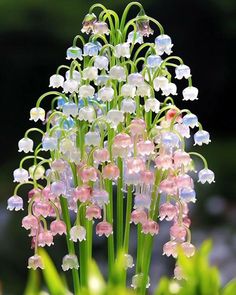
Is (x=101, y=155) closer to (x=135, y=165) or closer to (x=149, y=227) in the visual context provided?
(x=135, y=165)

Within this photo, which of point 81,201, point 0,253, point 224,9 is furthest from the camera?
point 224,9

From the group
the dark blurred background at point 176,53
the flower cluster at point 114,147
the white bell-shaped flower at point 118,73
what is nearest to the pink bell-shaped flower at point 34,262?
the flower cluster at point 114,147

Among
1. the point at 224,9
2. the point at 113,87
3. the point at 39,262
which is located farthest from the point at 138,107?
the point at 224,9

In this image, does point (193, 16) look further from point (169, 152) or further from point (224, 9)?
point (169, 152)

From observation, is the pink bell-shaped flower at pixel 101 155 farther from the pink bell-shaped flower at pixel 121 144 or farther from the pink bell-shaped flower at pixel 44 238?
the pink bell-shaped flower at pixel 44 238

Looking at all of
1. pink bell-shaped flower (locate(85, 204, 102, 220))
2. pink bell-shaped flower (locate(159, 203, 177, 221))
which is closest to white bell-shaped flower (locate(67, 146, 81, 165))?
pink bell-shaped flower (locate(85, 204, 102, 220))

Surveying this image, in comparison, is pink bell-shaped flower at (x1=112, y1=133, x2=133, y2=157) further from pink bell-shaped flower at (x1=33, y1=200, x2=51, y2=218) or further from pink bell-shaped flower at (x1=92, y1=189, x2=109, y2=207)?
pink bell-shaped flower at (x1=33, y1=200, x2=51, y2=218)
